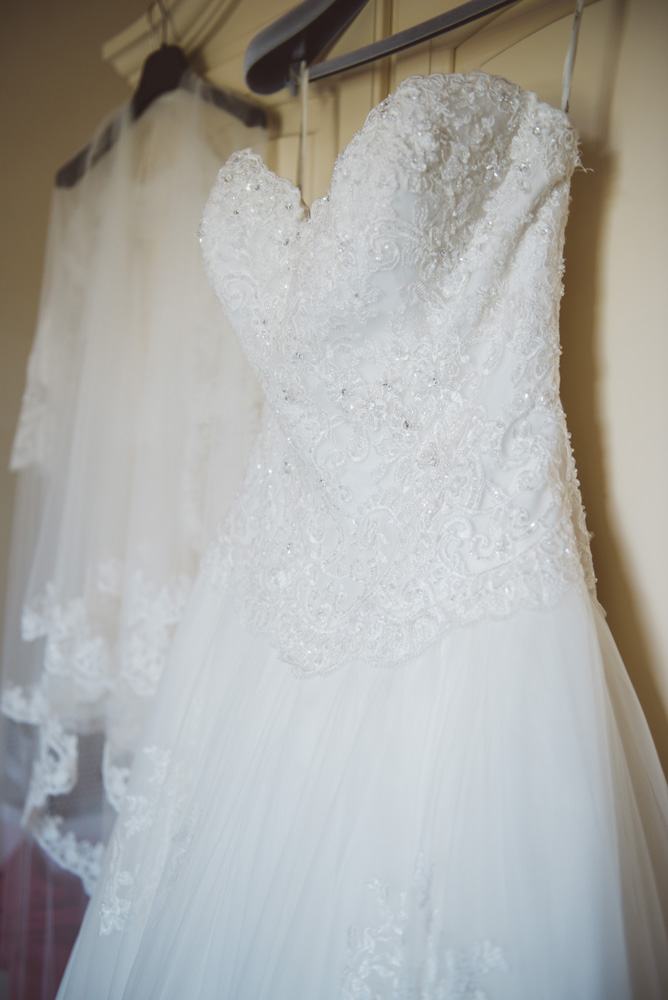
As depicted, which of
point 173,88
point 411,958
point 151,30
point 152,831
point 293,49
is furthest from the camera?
point 151,30

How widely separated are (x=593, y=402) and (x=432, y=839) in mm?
462

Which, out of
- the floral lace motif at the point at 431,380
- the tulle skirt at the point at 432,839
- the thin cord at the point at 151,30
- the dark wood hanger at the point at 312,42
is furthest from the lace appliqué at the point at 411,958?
the thin cord at the point at 151,30

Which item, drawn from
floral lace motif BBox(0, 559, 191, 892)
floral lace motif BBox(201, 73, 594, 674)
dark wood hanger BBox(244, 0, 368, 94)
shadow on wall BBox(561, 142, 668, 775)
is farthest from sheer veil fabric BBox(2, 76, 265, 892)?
shadow on wall BBox(561, 142, 668, 775)

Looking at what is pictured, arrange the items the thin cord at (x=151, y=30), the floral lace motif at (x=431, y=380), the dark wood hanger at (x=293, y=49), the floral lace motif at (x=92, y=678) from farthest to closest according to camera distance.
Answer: the thin cord at (x=151, y=30)
the floral lace motif at (x=92, y=678)
the dark wood hanger at (x=293, y=49)
the floral lace motif at (x=431, y=380)

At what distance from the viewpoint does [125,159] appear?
1126mm

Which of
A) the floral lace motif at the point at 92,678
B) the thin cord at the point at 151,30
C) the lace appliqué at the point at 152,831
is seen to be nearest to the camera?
the lace appliqué at the point at 152,831

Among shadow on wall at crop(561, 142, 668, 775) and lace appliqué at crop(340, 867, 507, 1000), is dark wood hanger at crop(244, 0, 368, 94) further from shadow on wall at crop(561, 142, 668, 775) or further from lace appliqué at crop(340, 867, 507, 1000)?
lace appliqué at crop(340, 867, 507, 1000)

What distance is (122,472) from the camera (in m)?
1.12

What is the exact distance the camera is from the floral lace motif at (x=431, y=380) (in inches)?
23.0

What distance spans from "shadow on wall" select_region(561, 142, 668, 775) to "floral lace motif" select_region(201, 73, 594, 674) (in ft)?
0.30

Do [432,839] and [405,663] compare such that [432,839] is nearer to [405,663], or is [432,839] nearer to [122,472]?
[405,663]

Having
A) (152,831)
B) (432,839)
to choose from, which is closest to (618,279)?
(432,839)

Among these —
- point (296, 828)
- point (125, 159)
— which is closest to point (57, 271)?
point (125, 159)

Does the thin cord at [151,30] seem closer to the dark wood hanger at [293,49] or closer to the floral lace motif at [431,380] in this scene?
the dark wood hanger at [293,49]
